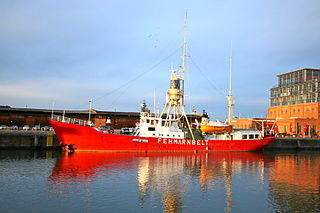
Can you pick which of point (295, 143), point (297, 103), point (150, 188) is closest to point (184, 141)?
point (150, 188)

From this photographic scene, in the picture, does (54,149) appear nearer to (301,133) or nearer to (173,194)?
(173,194)

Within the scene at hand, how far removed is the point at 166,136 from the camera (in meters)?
38.8

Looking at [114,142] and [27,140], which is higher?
[114,142]

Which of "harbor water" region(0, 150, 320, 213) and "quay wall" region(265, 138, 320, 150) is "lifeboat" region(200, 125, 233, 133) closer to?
"harbor water" region(0, 150, 320, 213)

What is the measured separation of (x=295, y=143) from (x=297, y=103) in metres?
27.7

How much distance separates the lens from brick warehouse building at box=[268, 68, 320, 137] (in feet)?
224

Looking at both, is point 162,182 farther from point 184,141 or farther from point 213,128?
point 213,128

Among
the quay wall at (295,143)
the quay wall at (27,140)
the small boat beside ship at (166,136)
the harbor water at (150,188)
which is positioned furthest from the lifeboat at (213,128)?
the quay wall at (27,140)

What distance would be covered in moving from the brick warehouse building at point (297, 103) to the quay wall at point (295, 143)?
23.4 feet

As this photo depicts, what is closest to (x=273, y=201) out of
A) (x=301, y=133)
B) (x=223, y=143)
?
(x=223, y=143)

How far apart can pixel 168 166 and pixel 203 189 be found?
925cm

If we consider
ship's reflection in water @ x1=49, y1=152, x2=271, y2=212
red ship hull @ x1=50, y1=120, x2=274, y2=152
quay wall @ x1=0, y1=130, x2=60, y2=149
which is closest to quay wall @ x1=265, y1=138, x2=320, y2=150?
red ship hull @ x1=50, y1=120, x2=274, y2=152

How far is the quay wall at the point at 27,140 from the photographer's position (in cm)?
3891

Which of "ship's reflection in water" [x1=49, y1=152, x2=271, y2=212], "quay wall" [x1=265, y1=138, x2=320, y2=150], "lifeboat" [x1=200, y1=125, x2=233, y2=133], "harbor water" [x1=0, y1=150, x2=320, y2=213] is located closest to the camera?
"harbor water" [x1=0, y1=150, x2=320, y2=213]
